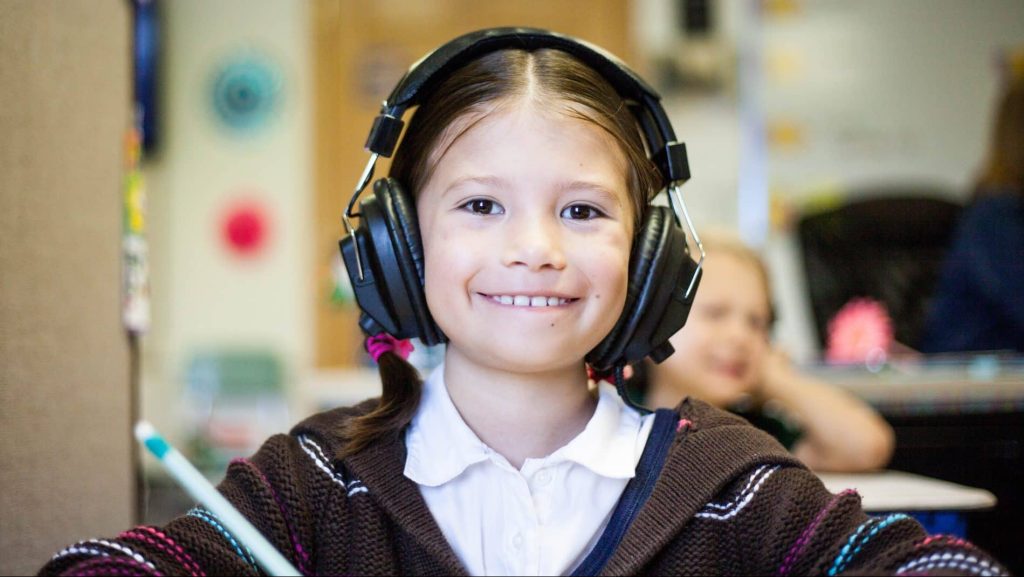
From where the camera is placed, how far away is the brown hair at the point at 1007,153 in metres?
2.66

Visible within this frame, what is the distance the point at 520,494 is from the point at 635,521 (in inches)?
4.4

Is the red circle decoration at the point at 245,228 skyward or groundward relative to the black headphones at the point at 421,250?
groundward

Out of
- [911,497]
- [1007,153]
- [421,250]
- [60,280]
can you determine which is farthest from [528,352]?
[1007,153]

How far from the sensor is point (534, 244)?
0.82m

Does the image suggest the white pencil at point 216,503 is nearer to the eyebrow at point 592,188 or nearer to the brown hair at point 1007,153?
the eyebrow at point 592,188

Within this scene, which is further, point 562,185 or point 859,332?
point 859,332

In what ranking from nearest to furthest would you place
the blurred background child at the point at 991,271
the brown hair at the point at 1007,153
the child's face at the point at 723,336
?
1. the child's face at the point at 723,336
2. the blurred background child at the point at 991,271
3. the brown hair at the point at 1007,153

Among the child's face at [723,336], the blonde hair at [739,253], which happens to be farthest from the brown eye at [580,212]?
the blonde hair at [739,253]

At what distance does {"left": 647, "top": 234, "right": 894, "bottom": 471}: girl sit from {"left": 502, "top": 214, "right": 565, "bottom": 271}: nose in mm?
846

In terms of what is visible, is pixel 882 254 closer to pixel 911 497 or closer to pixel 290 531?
pixel 911 497

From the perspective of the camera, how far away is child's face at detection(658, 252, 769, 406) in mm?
1627

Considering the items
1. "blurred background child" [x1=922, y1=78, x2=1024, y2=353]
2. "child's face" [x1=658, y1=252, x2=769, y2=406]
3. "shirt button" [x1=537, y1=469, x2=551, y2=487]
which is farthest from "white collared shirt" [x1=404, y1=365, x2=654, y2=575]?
"blurred background child" [x1=922, y1=78, x2=1024, y2=353]

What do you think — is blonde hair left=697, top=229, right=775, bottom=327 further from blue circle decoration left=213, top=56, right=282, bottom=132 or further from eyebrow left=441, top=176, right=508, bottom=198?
blue circle decoration left=213, top=56, right=282, bottom=132

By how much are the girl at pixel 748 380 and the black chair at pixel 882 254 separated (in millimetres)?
1188
